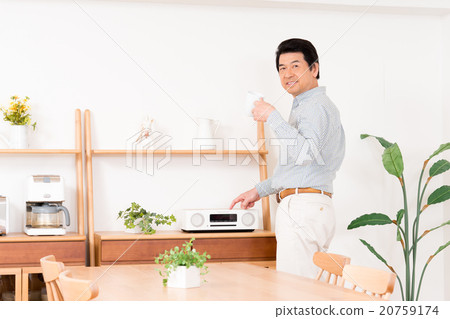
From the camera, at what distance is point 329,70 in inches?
155

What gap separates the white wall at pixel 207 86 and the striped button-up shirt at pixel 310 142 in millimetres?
911

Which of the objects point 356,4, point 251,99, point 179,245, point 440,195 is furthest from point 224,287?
point 356,4

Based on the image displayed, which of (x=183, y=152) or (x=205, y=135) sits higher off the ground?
(x=205, y=135)

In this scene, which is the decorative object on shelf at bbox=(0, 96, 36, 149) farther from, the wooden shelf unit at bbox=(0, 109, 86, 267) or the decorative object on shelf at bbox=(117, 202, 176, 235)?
the decorative object on shelf at bbox=(117, 202, 176, 235)

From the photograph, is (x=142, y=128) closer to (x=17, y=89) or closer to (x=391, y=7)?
(x=17, y=89)

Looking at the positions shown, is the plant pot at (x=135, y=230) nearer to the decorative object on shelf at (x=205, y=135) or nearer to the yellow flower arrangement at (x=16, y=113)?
the decorative object on shelf at (x=205, y=135)

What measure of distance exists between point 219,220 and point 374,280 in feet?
5.48

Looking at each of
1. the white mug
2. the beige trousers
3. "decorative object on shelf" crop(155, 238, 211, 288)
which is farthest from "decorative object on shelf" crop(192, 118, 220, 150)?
"decorative object on shelf" crop(155, 238, 211, 288)

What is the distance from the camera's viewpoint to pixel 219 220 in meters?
3.43

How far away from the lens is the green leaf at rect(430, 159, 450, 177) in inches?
145

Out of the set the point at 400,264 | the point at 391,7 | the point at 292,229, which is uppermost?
the point at 391,7

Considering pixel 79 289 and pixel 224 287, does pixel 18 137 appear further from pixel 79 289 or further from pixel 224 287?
pixel 79 289

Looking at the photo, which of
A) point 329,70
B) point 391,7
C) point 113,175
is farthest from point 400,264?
point 113,175
